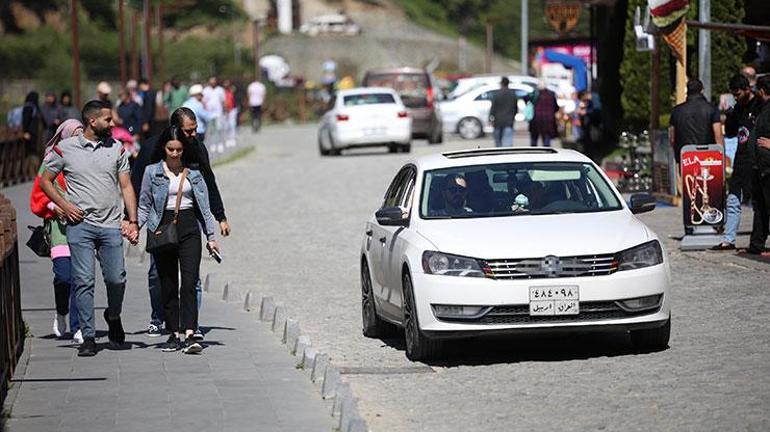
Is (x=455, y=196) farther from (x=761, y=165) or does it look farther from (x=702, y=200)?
(x=702, y=200)

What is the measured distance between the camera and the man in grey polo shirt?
41.0 ft

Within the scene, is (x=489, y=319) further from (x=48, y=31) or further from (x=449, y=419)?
(x=48, y=31)

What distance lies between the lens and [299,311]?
51.6 ft

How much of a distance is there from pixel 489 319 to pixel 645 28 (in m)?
15.6

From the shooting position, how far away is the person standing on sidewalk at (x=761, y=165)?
17.0 m

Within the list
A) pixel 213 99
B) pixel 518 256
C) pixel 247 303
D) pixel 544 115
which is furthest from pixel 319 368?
pixel 213 99

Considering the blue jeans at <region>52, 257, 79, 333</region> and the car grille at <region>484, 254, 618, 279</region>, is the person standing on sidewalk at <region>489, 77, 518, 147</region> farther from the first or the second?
the car grille at <region>484, 254, 618, 279</region>

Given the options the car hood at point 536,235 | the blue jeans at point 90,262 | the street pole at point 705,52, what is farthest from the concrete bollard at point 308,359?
the street pole at point 705,52

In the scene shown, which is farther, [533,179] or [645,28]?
[645,28]

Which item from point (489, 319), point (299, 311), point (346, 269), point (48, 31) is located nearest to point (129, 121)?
point (346, 269)

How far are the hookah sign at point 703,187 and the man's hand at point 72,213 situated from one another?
27.8 feet

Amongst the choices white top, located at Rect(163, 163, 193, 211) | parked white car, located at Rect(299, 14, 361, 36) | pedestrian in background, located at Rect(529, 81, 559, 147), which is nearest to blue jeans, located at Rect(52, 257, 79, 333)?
white top, located at Rect(163, 163, 193, 211)

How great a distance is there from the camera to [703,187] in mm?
19109

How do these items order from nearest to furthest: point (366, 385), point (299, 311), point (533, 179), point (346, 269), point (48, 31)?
1. point (366, 385)
2. point (533, 179)
3. point (299, 311)
4. point (346, 269)
5. point (48, 31)
